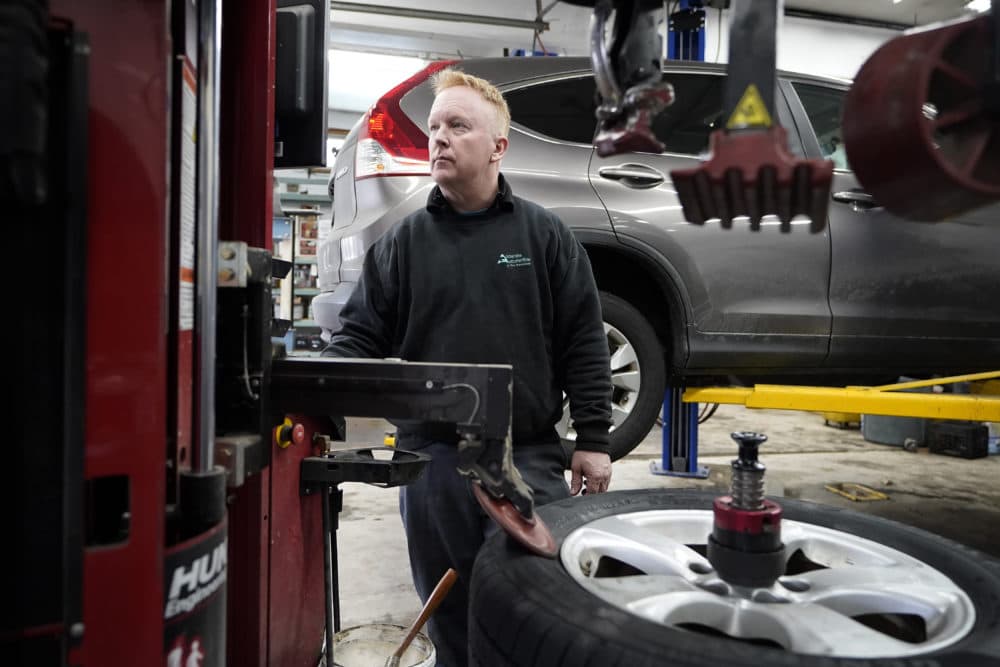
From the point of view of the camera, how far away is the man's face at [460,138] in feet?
5.14

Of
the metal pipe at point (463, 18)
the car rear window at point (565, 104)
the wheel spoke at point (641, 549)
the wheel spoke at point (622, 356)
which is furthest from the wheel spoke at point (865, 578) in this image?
the metal pipe at point (463, 18)

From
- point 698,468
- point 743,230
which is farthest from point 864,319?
point 698,468

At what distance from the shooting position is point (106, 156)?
1.95ft

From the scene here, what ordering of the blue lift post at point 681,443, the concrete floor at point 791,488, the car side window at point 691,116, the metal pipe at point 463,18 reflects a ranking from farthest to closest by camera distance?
the metal pipe at point 463,18 < the blue lift post at point 681,443 < the car side window at point 691,116 < the concrete floor at point 791,488

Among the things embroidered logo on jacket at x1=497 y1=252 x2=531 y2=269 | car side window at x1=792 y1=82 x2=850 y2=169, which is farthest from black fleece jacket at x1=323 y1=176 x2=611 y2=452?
car side window at x1=792 y1=82 x2=850 y2=169

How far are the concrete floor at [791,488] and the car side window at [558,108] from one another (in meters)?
1.72

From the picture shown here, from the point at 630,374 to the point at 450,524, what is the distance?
1286 millimetres

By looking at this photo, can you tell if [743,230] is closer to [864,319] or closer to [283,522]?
[864,319]

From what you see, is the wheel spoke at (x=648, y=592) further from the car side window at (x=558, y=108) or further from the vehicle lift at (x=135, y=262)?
the car side window at (x=558, y=108)

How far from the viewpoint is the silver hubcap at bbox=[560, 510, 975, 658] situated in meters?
0.93

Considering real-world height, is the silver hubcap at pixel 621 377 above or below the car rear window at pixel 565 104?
below

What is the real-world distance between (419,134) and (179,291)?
1815mm

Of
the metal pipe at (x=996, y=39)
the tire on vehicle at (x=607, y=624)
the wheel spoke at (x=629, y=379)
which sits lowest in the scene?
the tire on vehicle at (x=607, y=624)

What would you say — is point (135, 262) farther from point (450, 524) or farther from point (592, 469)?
point (592, 469)
